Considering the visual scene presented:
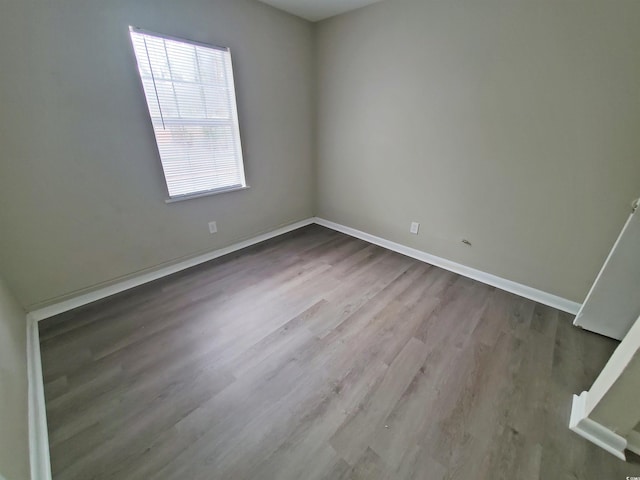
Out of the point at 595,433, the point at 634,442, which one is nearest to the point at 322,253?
the point at 595,433

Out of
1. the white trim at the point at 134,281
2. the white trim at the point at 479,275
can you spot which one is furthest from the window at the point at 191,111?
the white trim at the point at 479,275

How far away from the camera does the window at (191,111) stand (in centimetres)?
199

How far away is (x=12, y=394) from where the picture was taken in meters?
1.06

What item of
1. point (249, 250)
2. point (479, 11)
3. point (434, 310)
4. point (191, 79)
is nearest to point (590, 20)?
point (479, 11)

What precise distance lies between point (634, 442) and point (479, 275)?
1376mm

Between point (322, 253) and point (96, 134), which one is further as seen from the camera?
point (322, 253)

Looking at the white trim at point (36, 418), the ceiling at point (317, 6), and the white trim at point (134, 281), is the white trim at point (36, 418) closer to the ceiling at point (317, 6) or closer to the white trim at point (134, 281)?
the white trim at point (134, 281)

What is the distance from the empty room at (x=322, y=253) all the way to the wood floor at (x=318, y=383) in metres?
0.01

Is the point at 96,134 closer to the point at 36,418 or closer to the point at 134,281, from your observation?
the point at 134,281

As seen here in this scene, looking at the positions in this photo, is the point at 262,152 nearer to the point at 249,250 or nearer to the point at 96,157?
the point at 249,250

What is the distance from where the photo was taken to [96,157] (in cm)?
188

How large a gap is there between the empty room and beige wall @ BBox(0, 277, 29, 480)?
19mm

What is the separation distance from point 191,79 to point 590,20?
276 cm

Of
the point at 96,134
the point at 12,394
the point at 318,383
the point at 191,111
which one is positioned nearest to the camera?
the point at 12,394
